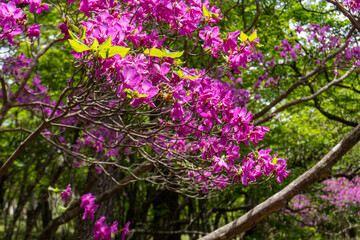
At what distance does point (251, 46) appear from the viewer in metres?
2.44

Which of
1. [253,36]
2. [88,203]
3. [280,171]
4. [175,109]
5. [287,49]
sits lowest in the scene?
[88,203]

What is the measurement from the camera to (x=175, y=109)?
2.08m

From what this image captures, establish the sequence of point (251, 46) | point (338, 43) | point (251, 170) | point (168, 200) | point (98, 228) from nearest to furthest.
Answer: point (251, 46) → point (251, 170) → point (98, 228) → point (338, 43) → point (168, 200)

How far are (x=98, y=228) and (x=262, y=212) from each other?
150 cm

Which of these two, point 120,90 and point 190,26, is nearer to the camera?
point 120,90

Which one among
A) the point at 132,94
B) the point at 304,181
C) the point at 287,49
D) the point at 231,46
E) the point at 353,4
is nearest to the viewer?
the point at 132,94

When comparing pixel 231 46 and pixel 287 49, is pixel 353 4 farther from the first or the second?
pixel 231 46

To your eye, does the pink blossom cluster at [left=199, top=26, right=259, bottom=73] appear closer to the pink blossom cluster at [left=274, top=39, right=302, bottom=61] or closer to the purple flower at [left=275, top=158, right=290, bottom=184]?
the purple flower at [left=275, top=158, right=290, bottom=184]

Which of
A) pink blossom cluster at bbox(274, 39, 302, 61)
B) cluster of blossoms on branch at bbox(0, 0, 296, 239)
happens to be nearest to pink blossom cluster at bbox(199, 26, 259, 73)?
cluster of blossoms on branch at bbox(0, 0, 296, 239)

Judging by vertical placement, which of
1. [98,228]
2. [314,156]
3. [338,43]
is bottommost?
[98,228]

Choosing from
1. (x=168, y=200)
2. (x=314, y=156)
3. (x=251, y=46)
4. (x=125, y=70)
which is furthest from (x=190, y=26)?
(x=314, y=156)

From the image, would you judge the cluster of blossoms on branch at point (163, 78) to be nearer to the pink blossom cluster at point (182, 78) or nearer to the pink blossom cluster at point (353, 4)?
the pink blossom cluster at point (182, 78)

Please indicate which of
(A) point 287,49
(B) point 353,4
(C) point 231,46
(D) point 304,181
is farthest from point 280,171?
(A) point 287,49

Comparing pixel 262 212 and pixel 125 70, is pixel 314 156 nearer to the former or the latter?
pixel 262 212
